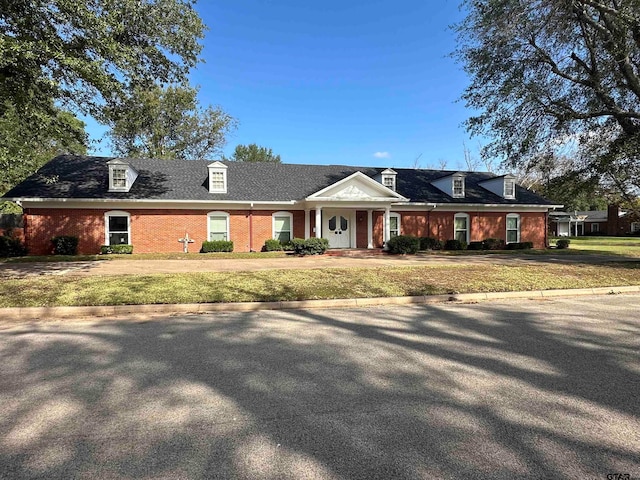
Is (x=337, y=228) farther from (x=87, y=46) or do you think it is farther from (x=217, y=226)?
(x=87, y=46)

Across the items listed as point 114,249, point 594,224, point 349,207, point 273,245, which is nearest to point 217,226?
point 273,245

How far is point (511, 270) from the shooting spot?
12.4 meters

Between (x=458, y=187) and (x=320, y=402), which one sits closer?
(x=320, y=402)

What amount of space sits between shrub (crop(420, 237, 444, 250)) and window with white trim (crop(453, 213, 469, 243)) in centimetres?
227

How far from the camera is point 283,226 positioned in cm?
2248

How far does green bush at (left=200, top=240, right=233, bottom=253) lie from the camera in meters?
20.2

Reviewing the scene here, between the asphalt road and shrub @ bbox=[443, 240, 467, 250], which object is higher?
shrub @ bbox=[443, 240, 467, 250]

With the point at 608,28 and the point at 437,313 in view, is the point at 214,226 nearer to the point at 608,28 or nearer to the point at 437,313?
the point at 437,313

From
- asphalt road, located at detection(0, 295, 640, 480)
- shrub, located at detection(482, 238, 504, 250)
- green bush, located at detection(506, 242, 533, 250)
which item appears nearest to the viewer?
asphalt road, located at detection(0, 295, 640, 480)

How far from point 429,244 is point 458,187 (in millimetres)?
5144

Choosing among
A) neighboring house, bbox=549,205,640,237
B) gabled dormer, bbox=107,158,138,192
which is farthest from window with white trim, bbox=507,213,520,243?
neighboring house, bbox=549,205,640,237

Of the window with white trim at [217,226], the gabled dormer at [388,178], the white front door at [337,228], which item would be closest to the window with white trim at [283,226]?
the white front door at [337,228]

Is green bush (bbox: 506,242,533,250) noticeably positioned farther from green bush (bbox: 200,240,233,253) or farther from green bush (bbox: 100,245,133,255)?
green bush (bbox: 100,245,133,255)

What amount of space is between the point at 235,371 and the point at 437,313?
15.2 ft
